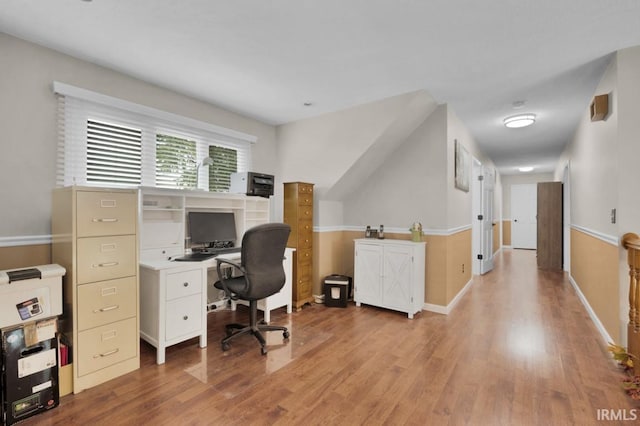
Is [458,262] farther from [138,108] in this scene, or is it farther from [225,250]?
[138,108]

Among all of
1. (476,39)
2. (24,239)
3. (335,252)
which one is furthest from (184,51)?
(335,252)

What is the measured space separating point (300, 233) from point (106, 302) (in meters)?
2.09

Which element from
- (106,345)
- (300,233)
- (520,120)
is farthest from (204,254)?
(520,120)

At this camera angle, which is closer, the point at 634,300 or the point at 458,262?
the point at 634,300

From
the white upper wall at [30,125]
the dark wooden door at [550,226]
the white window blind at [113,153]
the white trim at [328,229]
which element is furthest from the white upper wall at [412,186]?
the dark wooden door at [550,226]

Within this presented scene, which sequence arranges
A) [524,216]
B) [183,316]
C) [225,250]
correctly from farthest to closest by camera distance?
[524,216]
[225,250]
[183,316]

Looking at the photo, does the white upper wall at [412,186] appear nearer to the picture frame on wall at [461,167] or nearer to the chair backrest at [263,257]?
the picture frame on wall at [461,167]

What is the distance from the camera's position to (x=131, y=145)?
2.96 metres

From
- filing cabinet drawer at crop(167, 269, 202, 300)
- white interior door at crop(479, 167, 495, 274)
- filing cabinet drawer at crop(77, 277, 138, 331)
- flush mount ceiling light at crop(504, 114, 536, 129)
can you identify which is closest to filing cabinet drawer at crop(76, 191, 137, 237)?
filing cabinet drawer at crop(77, 277, 138, 331)

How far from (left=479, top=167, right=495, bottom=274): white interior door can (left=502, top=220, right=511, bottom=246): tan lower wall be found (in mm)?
3900

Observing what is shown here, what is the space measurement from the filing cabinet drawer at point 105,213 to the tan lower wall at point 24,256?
2.12 ft

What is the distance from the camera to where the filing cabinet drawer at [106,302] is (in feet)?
6.74

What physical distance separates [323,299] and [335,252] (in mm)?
681

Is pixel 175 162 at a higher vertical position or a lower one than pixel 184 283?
higher
